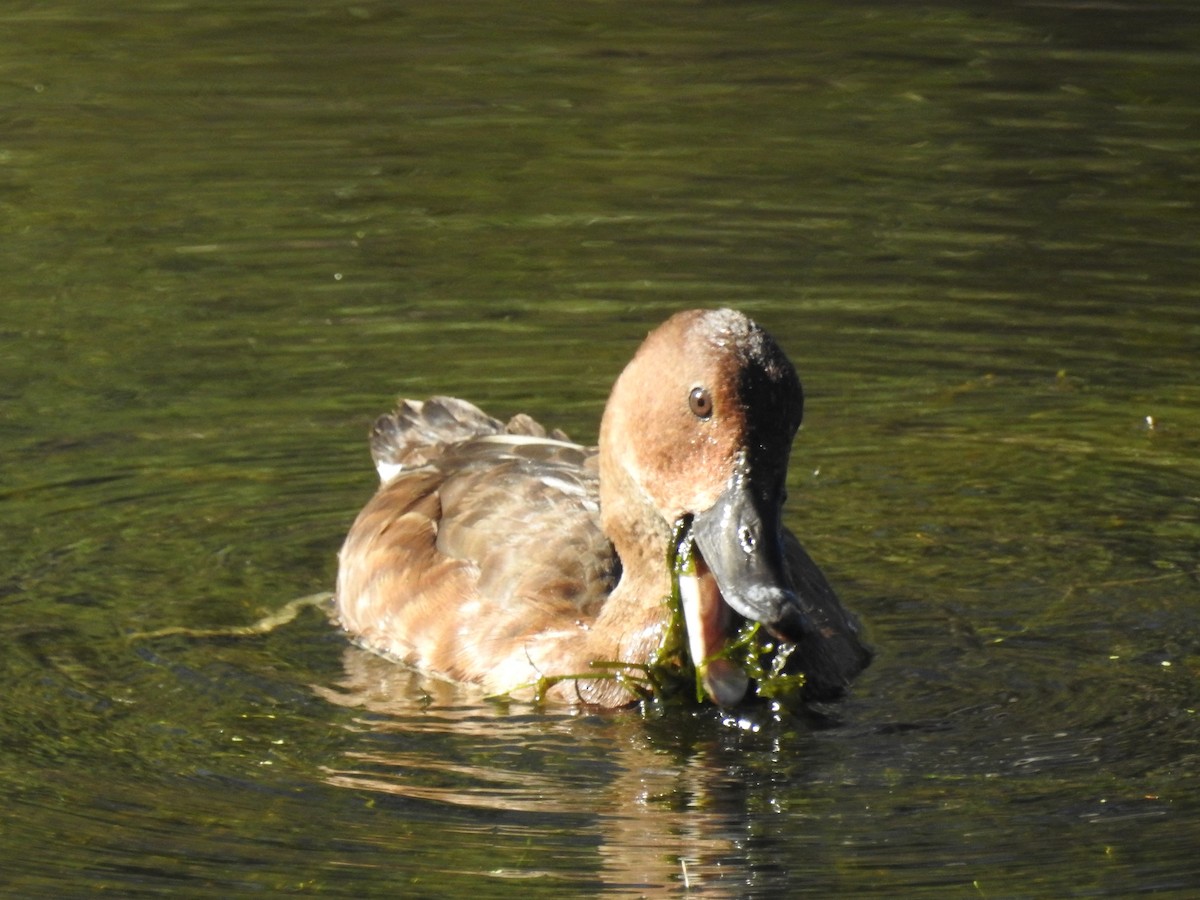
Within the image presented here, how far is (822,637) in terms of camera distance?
7.97 meters

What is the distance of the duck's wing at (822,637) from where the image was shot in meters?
7.81

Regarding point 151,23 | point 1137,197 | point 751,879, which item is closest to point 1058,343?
point 1137,197

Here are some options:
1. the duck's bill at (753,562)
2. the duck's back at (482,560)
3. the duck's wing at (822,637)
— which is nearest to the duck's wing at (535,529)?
the duck's back at (482,560)

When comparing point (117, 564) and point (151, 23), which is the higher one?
point (151, 23)

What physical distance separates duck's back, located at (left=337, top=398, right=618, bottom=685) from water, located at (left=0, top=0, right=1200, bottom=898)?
0.22 metres

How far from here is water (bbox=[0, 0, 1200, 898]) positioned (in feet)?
22.1

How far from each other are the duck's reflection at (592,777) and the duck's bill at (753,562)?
474 millimetres

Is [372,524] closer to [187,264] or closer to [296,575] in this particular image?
[296,575]

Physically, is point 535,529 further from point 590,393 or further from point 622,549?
point 590,393

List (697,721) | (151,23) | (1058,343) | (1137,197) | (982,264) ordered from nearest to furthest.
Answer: (697,721) < (1058,343) < (982,264) < (1137,197) < (151,23)

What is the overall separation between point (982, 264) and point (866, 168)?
179 centimetres

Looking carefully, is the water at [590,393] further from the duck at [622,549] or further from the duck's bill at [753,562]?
the duck's bill at [753,562]

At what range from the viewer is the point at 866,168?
47.1 ft

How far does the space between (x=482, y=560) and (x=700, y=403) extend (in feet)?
4.94
